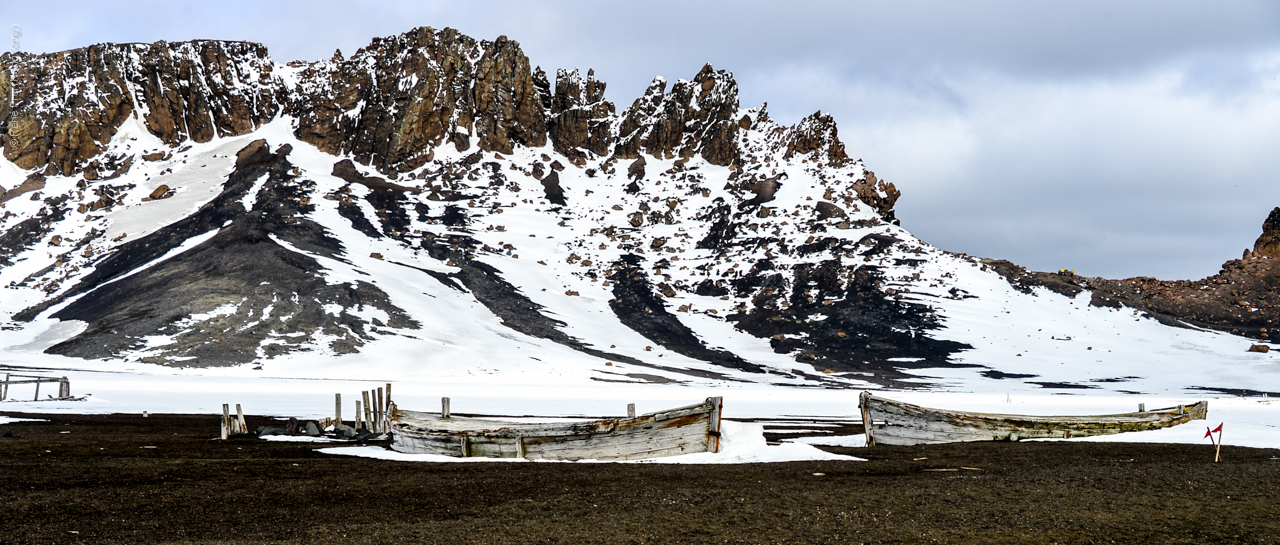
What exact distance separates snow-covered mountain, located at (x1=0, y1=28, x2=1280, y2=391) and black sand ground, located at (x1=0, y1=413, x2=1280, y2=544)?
64.7 meters

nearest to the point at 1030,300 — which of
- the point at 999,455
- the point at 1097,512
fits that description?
the point at 999,455

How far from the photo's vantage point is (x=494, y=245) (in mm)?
132500

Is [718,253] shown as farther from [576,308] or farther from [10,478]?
[10,478]

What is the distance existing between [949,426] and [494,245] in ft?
370

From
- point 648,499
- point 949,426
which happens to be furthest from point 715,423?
point 949,426

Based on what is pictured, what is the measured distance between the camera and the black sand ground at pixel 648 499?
10.3m

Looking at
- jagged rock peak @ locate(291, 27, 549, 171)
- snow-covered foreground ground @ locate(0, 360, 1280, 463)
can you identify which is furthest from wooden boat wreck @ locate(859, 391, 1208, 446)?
jagged rock peak @ locate(291, 27, 549, 171)

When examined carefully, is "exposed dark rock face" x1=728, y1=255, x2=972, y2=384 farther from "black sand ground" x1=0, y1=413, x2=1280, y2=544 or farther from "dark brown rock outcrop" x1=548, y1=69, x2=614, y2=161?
"black sand ground" x1=0, y1=413, x2=1280, y2=544

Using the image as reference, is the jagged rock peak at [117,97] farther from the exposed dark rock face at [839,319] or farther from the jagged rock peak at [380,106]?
the exposed dark rock face at [839,319]

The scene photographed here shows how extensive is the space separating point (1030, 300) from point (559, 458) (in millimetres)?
110992

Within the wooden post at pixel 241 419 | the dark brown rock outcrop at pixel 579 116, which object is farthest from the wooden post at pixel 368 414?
the dark brown rock outcrop at pixel 579 116

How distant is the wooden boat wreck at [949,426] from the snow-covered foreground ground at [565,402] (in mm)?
1241

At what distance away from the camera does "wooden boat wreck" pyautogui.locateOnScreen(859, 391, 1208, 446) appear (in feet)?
79.0

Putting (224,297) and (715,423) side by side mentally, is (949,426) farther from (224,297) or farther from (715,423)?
(224,297)
